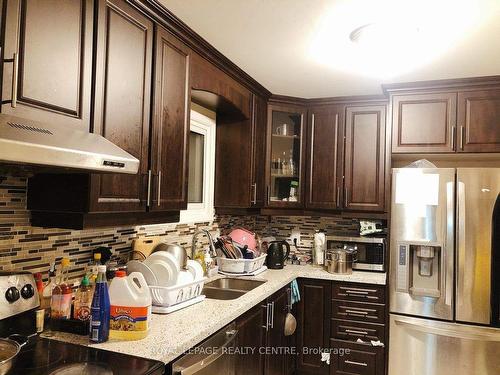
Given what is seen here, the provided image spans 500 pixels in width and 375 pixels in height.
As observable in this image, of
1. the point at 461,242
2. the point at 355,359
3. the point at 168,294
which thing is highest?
the point at 461,242

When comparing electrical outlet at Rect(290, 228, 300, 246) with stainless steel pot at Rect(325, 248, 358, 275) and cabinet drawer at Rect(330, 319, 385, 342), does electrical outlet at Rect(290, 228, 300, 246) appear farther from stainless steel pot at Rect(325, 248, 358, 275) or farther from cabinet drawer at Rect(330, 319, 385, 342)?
cabinet drawer at Rect(330, 319, 385, 342)

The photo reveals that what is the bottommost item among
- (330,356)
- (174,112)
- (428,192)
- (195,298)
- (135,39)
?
(330,356)

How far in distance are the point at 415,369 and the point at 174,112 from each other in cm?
233

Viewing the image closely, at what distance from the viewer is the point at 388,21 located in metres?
1.84

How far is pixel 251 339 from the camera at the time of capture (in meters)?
2.21

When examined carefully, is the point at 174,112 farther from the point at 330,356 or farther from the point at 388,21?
the point at 330,356

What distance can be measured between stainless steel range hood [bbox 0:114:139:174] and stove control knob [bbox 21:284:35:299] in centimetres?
58

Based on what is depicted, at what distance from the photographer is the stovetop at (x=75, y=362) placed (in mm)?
1242

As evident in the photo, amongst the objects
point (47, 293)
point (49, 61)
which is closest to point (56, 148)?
point (49, 61)

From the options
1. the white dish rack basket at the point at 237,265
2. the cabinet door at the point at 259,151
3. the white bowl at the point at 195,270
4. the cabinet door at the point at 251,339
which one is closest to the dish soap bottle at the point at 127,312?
the white bowl at the point at 195,270

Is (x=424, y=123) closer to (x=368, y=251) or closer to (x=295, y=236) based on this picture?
(x=368, y=251)

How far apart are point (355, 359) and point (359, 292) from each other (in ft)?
1.62

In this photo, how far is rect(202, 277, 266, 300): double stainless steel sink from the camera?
244 cm

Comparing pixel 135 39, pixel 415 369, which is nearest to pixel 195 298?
pixel 135 39
